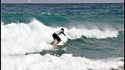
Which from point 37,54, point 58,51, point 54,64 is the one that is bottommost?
point 58,51

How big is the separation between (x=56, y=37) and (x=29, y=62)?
210 inches

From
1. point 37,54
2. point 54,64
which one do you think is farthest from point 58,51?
point 54,64

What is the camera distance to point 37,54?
1166 cm

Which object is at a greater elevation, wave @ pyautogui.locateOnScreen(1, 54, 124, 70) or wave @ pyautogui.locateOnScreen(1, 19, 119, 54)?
wave @ pyautogui.locateOnScreen(1, 54, 124, 70)

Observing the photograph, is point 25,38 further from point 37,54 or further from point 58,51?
point 37,54

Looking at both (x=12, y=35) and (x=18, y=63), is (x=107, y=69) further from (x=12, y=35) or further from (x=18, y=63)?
(x=12, y=35)

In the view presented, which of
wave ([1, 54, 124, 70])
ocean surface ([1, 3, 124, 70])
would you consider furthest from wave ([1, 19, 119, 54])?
wave ([1, 54, 124, 70])

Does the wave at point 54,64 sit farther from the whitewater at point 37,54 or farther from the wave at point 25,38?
the wave at point 25,38

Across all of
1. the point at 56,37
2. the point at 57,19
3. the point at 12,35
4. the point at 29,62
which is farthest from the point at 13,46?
the point at 57,19

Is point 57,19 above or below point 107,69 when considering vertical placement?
below

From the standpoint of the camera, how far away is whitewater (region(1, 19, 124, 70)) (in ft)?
33.6

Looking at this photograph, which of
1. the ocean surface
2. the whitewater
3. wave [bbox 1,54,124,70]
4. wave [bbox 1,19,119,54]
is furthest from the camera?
wave [bbox 1,19,119,54]

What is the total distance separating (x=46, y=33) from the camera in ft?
59.0

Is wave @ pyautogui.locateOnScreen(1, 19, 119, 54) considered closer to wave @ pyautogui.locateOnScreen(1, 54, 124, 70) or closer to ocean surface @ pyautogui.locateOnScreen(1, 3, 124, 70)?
ocean surface @ pyautogui.locateOnScreen(1, 3, 124, 70)
